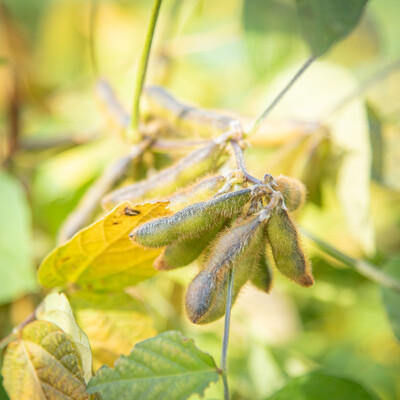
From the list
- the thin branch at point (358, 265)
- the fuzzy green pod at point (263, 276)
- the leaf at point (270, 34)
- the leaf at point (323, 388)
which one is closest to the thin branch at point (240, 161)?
the fuzzy green pod at point (263, 276)

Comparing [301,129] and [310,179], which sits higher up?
[301,129]

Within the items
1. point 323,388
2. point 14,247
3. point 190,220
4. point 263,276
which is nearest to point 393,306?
point 323,388

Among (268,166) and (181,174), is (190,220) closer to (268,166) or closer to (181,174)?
(181,174)

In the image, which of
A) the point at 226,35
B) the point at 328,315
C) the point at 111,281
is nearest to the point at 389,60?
the point at 226,35

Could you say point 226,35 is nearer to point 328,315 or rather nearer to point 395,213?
point 395,213

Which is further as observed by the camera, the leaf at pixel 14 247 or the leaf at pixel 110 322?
the leaf at pixel 14 247

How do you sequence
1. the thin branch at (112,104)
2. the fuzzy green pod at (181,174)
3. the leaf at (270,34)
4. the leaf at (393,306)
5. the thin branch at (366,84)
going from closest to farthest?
the fuzzy green pod at (181,174) → the leaf at (393,306) → the thin branch at (112,104) → the thin branch at (366,84) → the leaf at (270,34)

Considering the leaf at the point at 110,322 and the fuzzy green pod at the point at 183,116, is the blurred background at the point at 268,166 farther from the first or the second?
the fuzzy green pod at the point at 183,116

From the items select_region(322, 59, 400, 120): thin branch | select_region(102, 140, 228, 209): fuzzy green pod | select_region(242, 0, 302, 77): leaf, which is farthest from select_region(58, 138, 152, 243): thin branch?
select_region(242, 0, 302, 77): leaf
